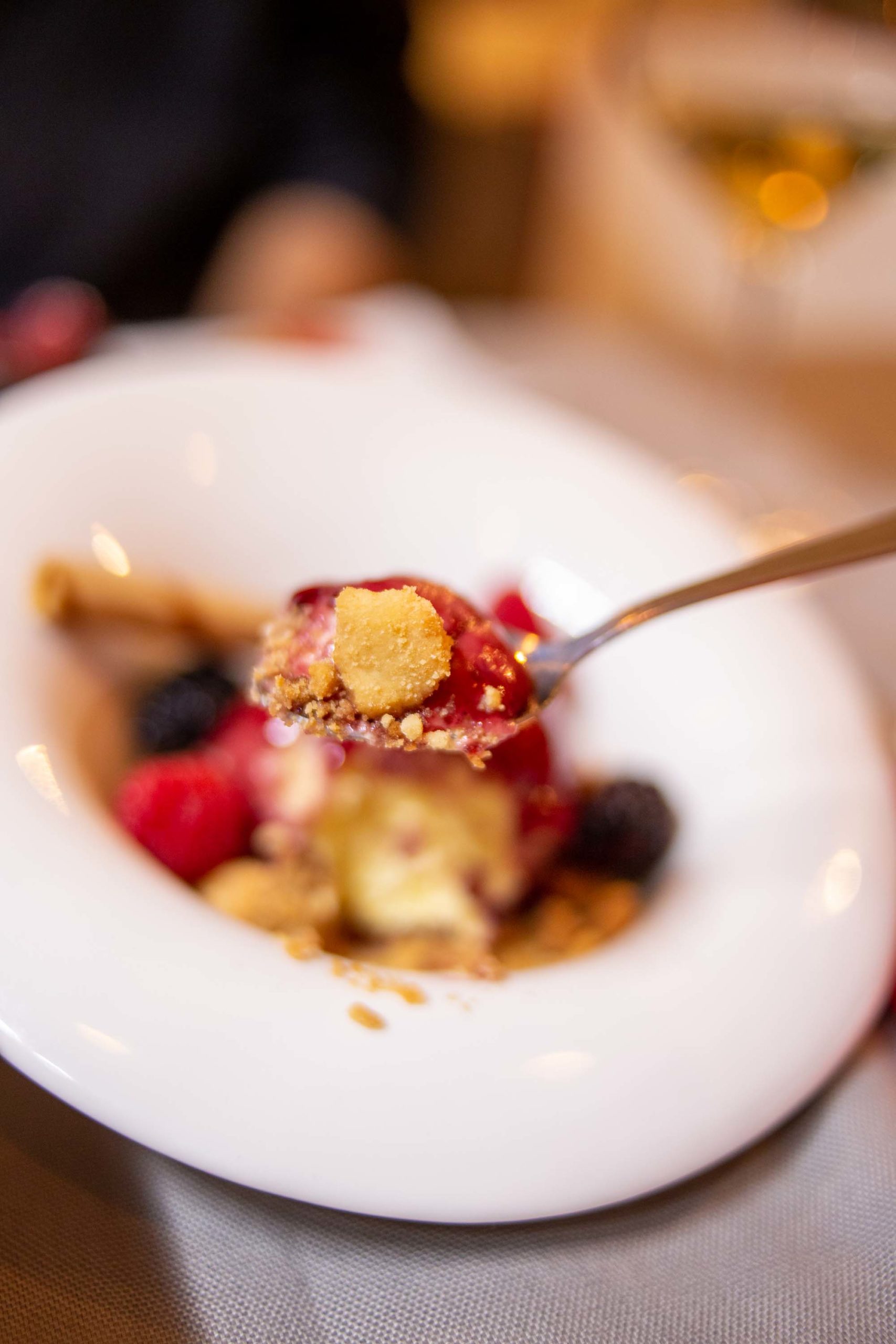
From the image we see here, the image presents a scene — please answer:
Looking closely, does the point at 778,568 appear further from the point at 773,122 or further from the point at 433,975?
the point at 773,122

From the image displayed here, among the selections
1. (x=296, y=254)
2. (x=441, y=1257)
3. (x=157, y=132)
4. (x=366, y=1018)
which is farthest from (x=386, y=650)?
(x=157, y=132)

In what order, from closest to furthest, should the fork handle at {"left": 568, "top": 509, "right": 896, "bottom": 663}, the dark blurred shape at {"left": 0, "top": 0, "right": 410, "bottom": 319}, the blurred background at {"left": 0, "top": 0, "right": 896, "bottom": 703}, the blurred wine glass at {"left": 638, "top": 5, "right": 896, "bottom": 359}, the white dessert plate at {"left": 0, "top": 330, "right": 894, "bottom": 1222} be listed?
1. the white dessert plate at {"left": 0, "top": 330, "right": 894, "bottom": 1222}
2. the fork handle at {"left": 568, "top": 509, "right": 896, "bottom": 663}
3. the blurred wine glass at {"left": 638, "top": 5, "right": 896, "bottom": 359}
4. the blurred background at {"left": 0, "top": 0, "right": 896, "bottom": 703}
5. the dark blurred shape at {"left": 0, "top": 0, "right": 410, "bottom": 319}

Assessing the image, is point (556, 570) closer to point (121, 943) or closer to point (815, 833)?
point (815, 833)

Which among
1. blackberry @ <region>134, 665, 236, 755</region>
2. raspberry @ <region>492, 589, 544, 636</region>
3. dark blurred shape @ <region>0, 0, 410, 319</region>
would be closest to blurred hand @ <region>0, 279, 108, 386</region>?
dark blurred shape @ <region>0, 0, 410, 319</region>

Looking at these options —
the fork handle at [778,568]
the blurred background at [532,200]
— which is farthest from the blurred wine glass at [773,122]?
the fork handle at [778,568]

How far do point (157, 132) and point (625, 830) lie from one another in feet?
5.43

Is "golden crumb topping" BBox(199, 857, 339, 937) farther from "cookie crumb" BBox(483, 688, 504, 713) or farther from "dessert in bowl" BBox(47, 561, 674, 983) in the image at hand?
"cookie crumb" BBox(483, 688, 504, 713)

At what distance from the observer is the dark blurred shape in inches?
67.5

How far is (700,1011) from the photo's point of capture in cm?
53

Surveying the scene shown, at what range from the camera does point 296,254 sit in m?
1.76

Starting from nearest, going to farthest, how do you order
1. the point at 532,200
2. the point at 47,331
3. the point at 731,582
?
1. the point at 731,582
2. the point at 47,331
3. the point at 532,200

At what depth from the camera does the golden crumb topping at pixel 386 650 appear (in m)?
0.51

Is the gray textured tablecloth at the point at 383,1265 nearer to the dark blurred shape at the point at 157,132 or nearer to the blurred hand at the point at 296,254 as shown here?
the blurred hand at the point at 296,254

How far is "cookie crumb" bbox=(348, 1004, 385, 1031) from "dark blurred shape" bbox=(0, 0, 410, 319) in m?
1.56
